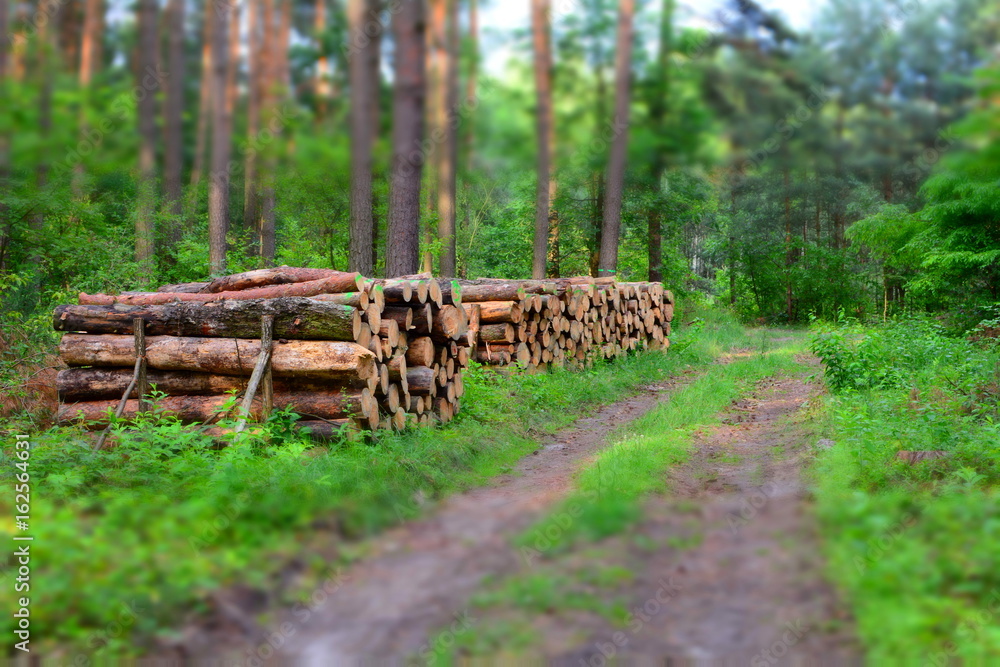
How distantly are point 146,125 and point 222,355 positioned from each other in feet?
36.4

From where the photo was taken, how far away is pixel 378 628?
3.31 metres

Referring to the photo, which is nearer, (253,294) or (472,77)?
(253,294)

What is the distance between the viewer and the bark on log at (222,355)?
673 centimetres

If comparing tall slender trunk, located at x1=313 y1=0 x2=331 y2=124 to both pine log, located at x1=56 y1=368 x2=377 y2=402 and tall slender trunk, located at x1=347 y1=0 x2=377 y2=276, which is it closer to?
tall slender trunk, located at x1=347 y1=0 x2=377 y2=276

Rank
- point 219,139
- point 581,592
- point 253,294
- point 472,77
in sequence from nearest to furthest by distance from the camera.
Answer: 1. point 581,592
2. point 253,294
3. point 472,77
4. point 219,139

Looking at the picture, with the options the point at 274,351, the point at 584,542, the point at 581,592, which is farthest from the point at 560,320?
the point at 581,592

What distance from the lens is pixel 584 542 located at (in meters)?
4.14

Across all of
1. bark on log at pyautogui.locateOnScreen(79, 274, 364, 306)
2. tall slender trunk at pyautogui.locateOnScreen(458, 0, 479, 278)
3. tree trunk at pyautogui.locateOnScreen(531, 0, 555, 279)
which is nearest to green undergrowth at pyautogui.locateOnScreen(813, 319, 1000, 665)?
bark on log at pyautogui.locateOnScreen(79, 274, 364, 306)

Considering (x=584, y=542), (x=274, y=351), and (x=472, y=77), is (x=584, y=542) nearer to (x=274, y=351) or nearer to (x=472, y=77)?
(x=274, y=351)

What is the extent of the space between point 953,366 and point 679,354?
24.0 ft

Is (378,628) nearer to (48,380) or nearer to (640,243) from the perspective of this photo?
(48,380)

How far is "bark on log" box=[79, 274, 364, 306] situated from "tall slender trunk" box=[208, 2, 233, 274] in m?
7.88

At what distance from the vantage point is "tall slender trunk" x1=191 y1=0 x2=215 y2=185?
16.3 metres

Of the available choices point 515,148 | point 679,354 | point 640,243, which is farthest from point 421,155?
point 640,243
